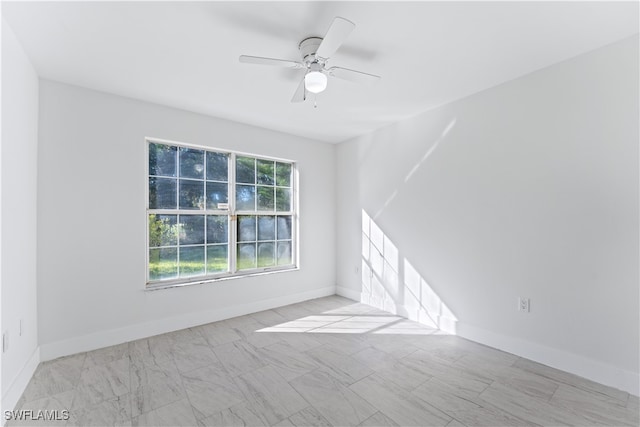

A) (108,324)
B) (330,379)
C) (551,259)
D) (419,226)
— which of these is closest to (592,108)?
(551,259)

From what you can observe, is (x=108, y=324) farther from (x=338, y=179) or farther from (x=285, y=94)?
(x=338, y=179)

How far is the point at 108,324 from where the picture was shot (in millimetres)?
2781

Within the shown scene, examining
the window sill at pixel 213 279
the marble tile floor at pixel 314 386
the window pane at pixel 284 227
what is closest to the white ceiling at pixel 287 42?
the window pane at pixel 284 227

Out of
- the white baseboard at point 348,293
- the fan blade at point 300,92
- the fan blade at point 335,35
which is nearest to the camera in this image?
the fan blade at point 335,35

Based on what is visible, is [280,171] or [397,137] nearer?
[397,137]

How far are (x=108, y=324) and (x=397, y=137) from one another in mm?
3895

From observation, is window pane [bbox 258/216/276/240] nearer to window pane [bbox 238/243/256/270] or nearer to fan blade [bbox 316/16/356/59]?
window pane [bbox 238/243/256/270]

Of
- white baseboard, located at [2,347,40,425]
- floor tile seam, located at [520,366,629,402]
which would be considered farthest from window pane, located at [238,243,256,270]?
floor tile seam, located at [520,366,629,402]

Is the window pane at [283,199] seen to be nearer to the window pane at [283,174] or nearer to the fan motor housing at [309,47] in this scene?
the window pane at [283,174]

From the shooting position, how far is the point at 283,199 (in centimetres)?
428

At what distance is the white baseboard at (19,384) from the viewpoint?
183 cm

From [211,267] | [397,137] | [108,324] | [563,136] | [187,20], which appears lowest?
[108,324]

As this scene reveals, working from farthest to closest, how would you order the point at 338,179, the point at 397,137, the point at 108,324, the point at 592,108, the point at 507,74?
the point at 338,179 < the point at 397,137 < the point at 108,324 < the point at 507,74 < the point at 592,108

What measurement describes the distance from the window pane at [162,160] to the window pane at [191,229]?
0.56 m
